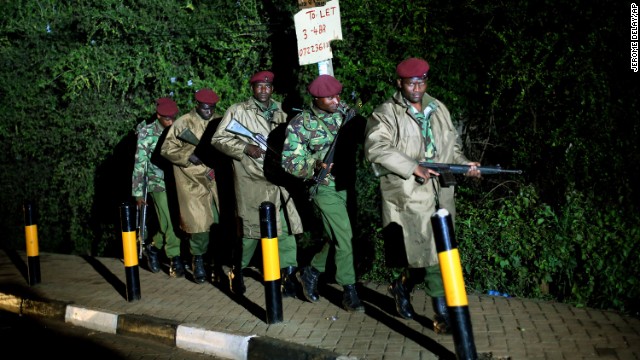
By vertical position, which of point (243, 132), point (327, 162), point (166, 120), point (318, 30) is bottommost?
point (327, 162)

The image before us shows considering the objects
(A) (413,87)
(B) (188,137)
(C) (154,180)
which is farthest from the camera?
(C) (154,180)

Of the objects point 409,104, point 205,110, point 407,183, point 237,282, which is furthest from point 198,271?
point 409,104

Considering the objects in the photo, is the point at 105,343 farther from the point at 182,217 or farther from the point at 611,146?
the point at 611,146

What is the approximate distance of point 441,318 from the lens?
5059 millimetres

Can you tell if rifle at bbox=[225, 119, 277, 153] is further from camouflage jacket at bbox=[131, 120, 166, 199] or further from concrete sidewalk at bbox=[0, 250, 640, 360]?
camouflage jacket at bbox=[131, 120, 166, 199]

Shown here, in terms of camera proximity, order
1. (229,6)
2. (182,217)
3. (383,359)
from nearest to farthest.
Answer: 1. (383,359)
2. (182,217)
3. (229,6)

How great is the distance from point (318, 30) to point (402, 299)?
2.58 meters

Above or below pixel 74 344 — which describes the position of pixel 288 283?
above

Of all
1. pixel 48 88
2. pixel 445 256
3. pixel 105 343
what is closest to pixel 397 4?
pixel 445 256

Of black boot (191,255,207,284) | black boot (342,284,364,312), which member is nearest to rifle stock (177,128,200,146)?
black boot (191,255,207,284)

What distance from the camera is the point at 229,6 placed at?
357 inches

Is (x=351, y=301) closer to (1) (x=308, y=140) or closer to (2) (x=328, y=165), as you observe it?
(2) (x=328, y=165)

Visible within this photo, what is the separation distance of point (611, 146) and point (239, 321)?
3.51m
